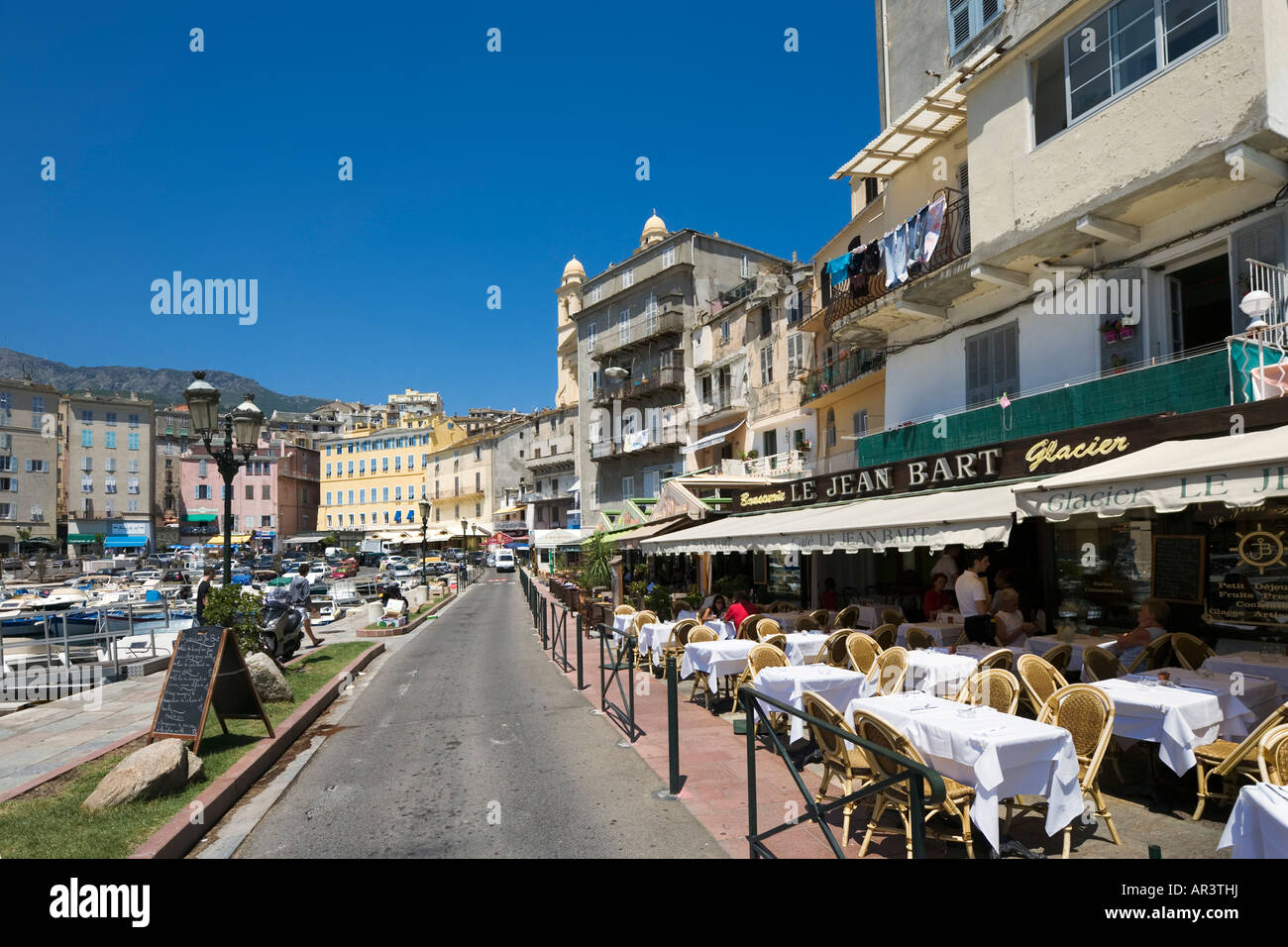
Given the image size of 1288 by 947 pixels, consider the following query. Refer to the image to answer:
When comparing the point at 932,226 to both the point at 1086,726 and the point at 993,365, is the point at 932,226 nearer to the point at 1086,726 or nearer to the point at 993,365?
the point at 993,365

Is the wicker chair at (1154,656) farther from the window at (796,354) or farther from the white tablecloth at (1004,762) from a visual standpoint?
the window at (796,354)

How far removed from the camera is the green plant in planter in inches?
407

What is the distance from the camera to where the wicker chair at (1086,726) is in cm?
511


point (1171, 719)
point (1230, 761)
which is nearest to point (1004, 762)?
point (1230, 761)

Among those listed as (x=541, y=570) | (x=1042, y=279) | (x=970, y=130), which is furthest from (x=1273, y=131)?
(x=541, y=570)

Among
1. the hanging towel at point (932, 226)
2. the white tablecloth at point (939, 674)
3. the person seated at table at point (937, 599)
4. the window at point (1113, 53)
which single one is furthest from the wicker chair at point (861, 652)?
the hanging towel at point (932, 226)

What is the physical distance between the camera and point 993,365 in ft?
48.5

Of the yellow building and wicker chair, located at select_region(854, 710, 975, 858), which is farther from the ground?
the yellow building

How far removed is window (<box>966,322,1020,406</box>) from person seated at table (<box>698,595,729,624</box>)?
6.51m

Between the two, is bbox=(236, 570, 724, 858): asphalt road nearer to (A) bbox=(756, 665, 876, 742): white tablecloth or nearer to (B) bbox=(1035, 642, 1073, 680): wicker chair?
(A) bbox=(756, 665, 876, 742): white tablecloth

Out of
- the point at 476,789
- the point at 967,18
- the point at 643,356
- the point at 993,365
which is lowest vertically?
the point at 476,789

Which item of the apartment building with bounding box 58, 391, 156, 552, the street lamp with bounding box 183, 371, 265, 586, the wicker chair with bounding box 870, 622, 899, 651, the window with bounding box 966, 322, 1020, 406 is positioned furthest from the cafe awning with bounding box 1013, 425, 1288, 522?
the apartment building with bounding box 58, 391, 156, 552

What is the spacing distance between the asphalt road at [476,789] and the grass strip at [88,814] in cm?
75

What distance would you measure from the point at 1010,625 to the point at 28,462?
8826 centimetres
